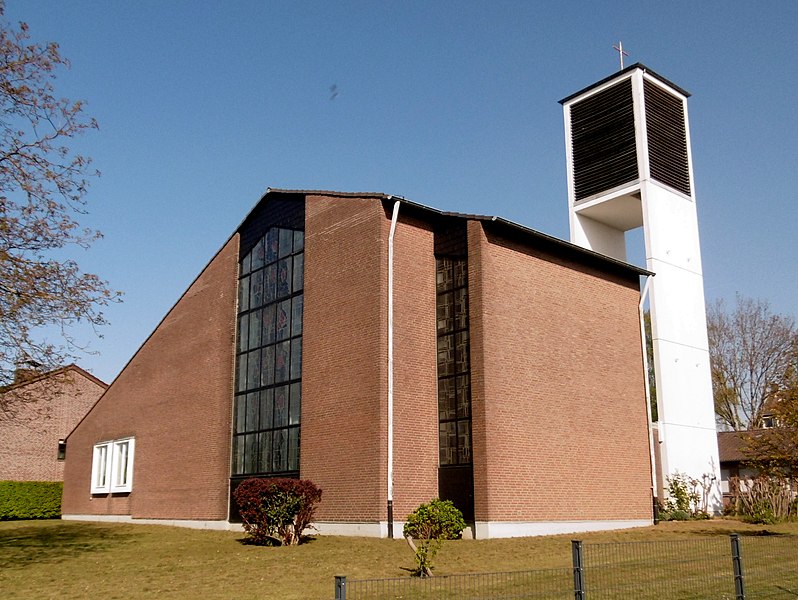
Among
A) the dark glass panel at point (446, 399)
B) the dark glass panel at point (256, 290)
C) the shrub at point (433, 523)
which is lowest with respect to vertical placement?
the shrub at point (433, 523)

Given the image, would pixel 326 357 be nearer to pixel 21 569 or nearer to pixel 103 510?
pixel 21 569

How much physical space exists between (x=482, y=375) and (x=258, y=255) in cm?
1033

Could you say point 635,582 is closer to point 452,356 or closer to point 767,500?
point 452,356

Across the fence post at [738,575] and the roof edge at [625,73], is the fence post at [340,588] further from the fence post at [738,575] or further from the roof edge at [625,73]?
the roof edge at [625,73]

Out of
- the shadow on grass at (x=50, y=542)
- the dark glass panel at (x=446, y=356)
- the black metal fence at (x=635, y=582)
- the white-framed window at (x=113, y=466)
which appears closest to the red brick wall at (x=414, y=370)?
the dark glass panel at (x=446, y=356)

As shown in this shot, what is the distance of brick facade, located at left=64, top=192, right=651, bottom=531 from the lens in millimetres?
19891

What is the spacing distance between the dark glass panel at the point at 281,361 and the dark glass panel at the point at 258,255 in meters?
3.42

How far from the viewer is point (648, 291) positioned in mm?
27188

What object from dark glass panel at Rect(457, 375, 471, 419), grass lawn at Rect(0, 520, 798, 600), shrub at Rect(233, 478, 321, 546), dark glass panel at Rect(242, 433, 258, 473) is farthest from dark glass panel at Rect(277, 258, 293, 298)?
grass lawn at Rect(0, 520, 798, 600)

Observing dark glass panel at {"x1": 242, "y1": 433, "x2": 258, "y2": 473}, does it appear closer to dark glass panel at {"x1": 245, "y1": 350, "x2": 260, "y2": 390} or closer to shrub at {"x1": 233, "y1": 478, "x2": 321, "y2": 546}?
dark glass panel at {"x1": 245, "y1": 350, "x2": 260, "y2": 390}

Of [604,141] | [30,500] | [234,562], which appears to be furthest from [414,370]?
[30,500]

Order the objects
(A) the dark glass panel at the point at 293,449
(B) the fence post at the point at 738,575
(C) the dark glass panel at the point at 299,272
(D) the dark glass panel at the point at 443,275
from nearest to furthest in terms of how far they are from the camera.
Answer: (B) the fence post at the point at 738,575 < (D) the dark glass panel at the point at 443,275 < (A) the dark glass panel at the point at 293,449 < (C) the dark glass panel at the point at 299,272

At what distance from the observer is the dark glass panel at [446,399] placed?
810 inches

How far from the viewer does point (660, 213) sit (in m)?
28.1
